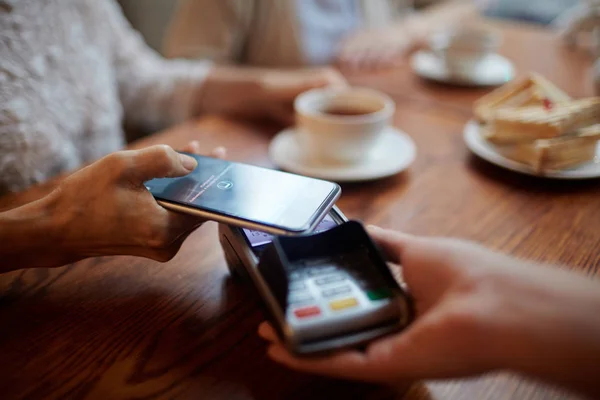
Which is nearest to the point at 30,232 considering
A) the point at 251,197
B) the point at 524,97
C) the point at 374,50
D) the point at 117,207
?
the point at 117,207

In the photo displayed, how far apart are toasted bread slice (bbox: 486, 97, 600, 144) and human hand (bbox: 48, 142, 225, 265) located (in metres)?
0.45

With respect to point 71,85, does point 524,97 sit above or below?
below

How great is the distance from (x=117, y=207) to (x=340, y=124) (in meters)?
0.31

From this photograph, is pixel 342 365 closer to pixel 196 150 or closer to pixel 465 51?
pixel 196 150

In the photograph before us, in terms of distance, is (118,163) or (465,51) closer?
(118,163)

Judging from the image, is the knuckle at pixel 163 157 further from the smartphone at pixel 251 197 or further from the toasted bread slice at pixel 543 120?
the toasted bread slice at pixel 543 120

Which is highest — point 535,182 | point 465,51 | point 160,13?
point 160,13

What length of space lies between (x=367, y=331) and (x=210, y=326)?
15 cm

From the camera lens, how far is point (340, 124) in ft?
2.01

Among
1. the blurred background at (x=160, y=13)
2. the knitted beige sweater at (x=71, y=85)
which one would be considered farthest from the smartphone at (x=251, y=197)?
the blurred background at (x=160, y=13)

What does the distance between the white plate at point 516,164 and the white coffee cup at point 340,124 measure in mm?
133

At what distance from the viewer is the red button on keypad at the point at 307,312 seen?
323mm

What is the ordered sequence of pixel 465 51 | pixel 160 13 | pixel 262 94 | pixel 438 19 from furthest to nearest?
pixel 160 13 → pixel 438 19 → pixel 465 51 → pixel 262 94

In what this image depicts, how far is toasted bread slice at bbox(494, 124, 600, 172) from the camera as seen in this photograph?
60 cm
